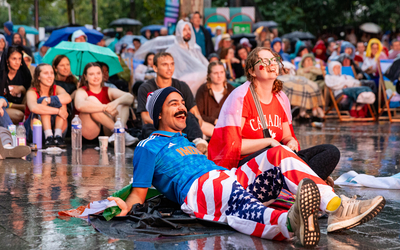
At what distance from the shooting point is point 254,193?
360cm

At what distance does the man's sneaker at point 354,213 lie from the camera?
314cm

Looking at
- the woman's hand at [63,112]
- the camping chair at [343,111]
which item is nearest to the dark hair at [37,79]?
the woman's hand at [63,112]

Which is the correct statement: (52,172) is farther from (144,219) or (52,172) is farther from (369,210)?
(369,210)

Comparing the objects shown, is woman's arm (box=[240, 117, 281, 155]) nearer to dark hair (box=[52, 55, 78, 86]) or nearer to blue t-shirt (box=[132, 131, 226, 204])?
blue t-shirt (box=[132, 131, 226, 204])

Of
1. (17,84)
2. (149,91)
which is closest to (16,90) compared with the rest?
(17,84)

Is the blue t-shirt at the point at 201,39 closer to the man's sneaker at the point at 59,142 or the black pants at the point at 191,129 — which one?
the man's sneaker at the point at 59,142

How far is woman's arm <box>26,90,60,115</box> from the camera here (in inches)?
319

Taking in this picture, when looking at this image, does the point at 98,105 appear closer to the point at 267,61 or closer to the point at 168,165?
the point at 267,61

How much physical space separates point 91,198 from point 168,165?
3.70ft

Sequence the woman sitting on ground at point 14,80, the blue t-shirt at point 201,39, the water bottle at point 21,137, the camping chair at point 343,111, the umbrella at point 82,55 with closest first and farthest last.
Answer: the water bottle at point 21,137 < the woman sitting on ground at point 14,80 < the umbrella at point 82,55 < the camping chair at point 343,111 < the blue t-shirt at point 201,39

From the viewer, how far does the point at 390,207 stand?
4.12 metres

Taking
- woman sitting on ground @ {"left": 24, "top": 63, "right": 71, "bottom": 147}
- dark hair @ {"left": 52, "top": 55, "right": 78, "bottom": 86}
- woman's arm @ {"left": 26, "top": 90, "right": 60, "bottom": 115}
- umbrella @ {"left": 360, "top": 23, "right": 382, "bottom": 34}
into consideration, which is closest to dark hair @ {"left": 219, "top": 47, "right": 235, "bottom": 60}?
dark hair @ {"left": 52, "top": 55, "right": 78, "bottom": 86}

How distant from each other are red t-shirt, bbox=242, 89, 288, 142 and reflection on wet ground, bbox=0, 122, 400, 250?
960 millimetres

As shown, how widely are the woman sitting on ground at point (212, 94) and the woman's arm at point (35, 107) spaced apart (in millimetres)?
2319
